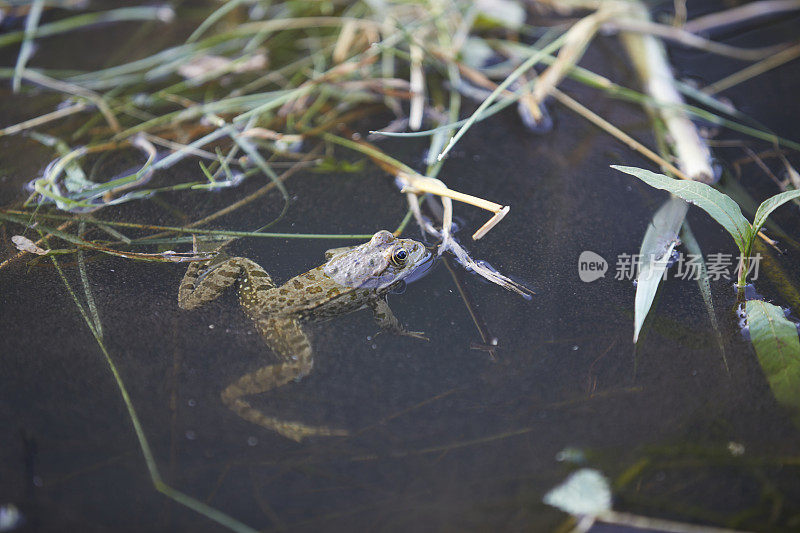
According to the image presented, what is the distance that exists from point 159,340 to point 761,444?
8.06 ft

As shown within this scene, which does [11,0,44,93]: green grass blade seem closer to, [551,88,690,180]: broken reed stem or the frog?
the frog

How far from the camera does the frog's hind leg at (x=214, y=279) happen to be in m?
2.61

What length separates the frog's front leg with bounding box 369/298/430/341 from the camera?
2.46 metres

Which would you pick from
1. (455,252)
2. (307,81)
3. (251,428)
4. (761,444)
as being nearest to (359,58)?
(307,81)

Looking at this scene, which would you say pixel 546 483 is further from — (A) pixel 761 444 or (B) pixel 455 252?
(B) pixel 455 252

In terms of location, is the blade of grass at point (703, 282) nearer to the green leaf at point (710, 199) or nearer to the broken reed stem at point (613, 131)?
the green leaf at point (710, 199)

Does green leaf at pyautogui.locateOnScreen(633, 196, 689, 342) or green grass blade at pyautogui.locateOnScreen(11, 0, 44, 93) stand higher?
green grass blade at pyautogui.locateOnScreen(11, 0, 44, 93)

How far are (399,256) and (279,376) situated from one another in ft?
2.63

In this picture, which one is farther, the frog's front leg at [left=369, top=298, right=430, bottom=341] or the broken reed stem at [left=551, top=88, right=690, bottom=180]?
the broken reed stem at [left=551, top=88, right=690, bottom=180]

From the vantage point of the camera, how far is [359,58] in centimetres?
386

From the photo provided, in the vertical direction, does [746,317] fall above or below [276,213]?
below

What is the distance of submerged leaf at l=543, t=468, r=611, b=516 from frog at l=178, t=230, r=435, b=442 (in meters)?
0.81

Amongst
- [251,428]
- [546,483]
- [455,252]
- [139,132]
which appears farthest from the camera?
[139,132]

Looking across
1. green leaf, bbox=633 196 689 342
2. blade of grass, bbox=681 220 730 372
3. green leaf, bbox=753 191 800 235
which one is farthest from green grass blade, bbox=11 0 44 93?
green leaf, bbox=753 191 800 235
